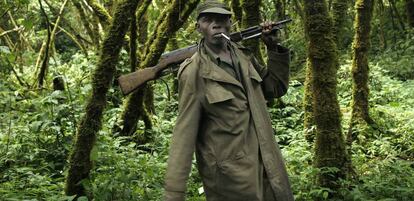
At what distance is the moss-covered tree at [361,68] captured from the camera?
8.76 metres

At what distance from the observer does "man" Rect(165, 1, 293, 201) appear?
348 cm

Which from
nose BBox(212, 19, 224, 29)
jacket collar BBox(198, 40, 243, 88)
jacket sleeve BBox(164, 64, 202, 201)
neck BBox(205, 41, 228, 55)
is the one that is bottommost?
jacket sleeve BBox(164, 64, 202, 201)

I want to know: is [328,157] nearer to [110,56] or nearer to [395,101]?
[110,56]

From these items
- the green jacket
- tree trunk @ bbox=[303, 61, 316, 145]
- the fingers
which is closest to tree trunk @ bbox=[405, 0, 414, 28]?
tree trunk @ bbox=[303, 61, 316, 145]

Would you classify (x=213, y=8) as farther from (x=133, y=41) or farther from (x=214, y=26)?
(x=133, y=41)

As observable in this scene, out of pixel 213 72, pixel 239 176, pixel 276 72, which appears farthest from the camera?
pixel 276 72

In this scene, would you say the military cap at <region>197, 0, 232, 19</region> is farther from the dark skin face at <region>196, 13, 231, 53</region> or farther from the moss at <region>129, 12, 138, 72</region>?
the moss at <region>129, 12, 138, 72</region>

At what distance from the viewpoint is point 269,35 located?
148 inches

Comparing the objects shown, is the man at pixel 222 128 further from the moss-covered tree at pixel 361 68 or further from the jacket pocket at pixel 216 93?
the moss-covered tree at pixel 361 68

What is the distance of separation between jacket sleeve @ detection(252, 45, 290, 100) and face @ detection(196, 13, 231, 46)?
15.8 inches

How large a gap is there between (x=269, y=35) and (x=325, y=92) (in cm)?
194

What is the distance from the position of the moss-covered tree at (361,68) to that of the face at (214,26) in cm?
570

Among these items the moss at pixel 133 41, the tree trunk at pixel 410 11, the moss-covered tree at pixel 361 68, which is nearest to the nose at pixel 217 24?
the moss at pixel 133 41

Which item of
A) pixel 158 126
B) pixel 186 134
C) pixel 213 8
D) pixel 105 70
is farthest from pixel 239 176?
pixel 158 126
